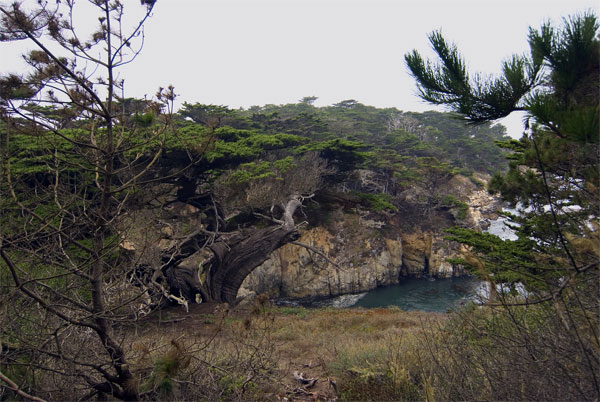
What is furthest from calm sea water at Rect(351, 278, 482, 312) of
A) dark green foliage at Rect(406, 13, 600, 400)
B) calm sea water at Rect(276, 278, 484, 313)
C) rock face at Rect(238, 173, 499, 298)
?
dark green foliage at Rect(406, 13, 600, 400)

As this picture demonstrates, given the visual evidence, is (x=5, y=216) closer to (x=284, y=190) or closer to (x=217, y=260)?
(x=217, y=260)

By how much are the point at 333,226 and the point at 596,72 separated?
18690mm

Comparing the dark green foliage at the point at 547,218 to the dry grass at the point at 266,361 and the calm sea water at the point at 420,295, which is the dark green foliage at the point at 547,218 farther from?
the calm sea water at the point at 420,295

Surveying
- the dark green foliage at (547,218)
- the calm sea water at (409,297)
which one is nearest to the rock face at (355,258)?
the calm sea water at (409,297)

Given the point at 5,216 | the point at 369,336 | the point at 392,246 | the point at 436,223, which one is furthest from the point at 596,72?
the point at 436,223

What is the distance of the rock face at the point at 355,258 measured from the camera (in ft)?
65.6

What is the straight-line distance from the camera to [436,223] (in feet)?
80.2

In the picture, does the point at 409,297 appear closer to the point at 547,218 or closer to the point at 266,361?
the point at 266,361

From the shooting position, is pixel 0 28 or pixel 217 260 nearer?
pixel 0 28

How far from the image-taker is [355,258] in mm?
21234

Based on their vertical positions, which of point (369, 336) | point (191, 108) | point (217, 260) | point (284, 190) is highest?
point (191, 108)

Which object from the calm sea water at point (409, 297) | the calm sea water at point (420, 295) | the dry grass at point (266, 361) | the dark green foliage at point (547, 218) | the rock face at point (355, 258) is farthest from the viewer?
the rock face at point (355, 258)

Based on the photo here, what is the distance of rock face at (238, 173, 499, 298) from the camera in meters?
20.0

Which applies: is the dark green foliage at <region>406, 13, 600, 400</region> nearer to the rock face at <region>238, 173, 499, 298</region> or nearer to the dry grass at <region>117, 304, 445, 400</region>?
the dry grass at <region>117, 304, 445, 400</region>
